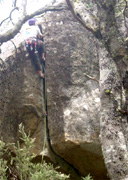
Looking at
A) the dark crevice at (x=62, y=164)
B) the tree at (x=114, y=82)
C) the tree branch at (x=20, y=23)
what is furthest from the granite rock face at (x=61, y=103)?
the tree at (x=114, y=82)

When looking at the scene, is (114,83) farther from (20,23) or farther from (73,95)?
(20,23)

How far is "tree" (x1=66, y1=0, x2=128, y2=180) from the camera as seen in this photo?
2859mm

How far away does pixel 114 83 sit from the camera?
10.7ft

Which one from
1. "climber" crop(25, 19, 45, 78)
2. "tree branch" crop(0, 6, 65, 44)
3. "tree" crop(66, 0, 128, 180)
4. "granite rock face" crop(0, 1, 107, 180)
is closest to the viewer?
"tree" crop(66, 0, 128, 180)

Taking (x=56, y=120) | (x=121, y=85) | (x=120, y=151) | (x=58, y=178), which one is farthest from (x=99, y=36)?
(x=56, y=120)

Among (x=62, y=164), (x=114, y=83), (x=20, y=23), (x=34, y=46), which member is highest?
(x=20, y=23)

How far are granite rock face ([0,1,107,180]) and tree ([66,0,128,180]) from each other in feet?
6.99

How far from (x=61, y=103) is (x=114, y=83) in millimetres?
3715

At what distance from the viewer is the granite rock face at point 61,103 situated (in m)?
6.09

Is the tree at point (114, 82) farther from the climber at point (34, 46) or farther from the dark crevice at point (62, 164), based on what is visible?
the climber at point (34, 46)

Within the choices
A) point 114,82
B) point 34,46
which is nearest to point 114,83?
point 114,82

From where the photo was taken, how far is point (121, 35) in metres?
3.34

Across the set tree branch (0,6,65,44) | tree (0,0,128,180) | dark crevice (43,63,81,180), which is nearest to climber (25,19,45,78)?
tree branch (0,6,65,44)

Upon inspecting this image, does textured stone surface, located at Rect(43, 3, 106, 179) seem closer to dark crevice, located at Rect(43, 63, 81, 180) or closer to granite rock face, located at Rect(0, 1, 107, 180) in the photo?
granite rock face, located at Rect(0, 1, 107, 180)
